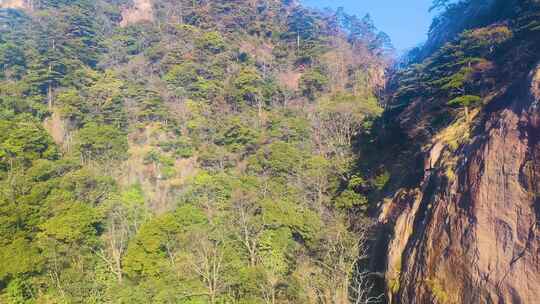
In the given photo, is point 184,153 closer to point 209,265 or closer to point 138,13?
point 209,265

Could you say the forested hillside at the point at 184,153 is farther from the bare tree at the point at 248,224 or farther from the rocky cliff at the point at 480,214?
the rocky cliff at the point at 480,214

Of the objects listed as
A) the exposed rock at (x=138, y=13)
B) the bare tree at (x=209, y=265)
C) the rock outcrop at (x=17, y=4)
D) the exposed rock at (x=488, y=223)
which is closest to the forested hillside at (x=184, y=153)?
the bare tree at (x=209, y=265)

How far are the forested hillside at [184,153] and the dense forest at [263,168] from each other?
0.16 metres

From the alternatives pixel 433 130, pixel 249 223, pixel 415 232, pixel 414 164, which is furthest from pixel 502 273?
pixel 249 223

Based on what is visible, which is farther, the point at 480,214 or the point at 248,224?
the point at 248,224

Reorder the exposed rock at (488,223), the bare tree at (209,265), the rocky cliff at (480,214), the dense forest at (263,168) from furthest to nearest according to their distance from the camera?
the bare tree at (209,265)
the dense forest at (263,168)
the rocky cliff at (480,214)
the exposed rock at (488,223)

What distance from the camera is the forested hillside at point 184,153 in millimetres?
18281

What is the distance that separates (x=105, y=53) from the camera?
4656cm

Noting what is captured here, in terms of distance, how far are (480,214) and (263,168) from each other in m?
19.6

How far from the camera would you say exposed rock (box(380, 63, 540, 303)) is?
9836mm

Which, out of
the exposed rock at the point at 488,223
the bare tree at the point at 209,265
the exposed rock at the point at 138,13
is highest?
the exposed rock at the point at 138,13

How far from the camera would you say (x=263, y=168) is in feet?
96.4

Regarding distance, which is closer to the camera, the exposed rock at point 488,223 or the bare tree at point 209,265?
the exposed rock at point 488,223

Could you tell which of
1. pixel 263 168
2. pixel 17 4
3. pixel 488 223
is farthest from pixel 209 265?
pixel 17 4
